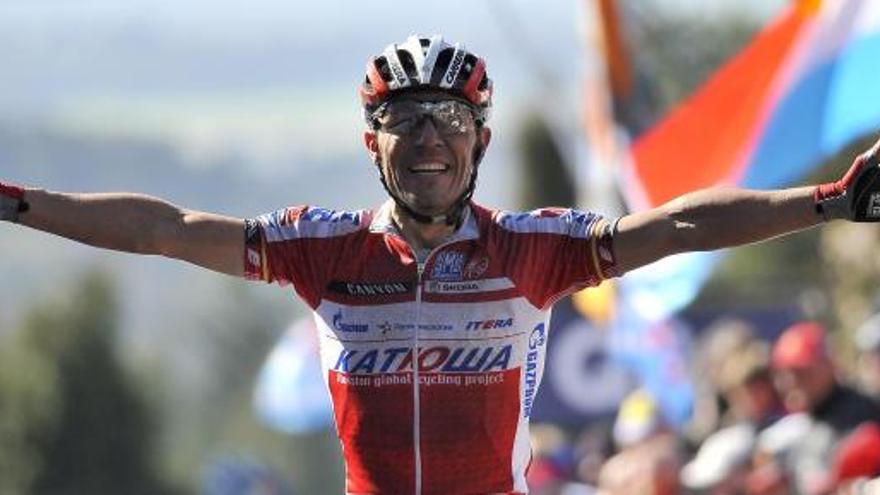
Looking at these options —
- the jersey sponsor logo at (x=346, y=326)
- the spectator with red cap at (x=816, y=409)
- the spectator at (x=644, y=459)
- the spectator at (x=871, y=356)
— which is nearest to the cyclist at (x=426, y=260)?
the jersey sponsor logo at (x=346, y=326)

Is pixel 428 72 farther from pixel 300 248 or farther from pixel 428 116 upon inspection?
pixel 300 248

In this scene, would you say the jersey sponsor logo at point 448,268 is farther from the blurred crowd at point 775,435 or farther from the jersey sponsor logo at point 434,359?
the blurred crowd at point 775,435

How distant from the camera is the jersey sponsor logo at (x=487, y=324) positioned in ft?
30.5

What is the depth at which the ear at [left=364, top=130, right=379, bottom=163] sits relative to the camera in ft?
31.1

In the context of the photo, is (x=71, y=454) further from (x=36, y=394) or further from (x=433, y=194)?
(x=433, y=194)

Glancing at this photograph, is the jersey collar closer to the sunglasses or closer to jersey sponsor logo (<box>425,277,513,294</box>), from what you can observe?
jersey sponsor logo (<box>425,277,513,294</box>)

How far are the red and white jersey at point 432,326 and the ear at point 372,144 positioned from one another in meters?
0.20

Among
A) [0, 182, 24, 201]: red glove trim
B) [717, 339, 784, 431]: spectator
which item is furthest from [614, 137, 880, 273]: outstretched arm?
[717, 339, 784, 431]: spectator

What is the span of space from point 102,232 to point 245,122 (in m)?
104

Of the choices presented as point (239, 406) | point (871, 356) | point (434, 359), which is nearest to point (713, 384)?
point (871, 356)

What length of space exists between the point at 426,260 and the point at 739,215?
1057 mm

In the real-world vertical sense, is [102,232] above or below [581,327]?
above

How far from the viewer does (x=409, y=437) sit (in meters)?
9.23

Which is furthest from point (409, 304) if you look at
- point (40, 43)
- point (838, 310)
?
point (40, 43)
